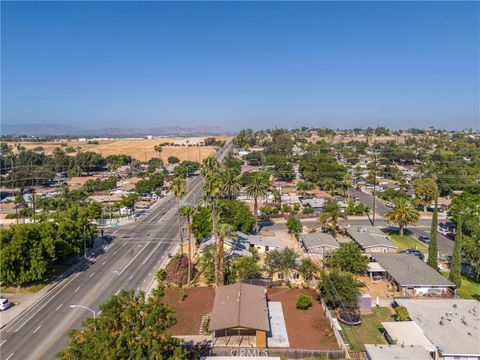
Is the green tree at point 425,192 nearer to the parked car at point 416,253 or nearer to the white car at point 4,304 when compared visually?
the parked car at point 416,253

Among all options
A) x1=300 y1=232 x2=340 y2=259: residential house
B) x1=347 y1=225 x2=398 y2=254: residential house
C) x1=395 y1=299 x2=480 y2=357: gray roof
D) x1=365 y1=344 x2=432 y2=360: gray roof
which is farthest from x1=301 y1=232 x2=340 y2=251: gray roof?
x1=365 y1=344 x2=432 y2=360: gray roof

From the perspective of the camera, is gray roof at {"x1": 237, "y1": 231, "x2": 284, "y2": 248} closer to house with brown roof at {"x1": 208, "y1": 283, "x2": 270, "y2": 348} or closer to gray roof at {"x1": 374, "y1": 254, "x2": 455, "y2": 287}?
gray roof at {"x1": 374, "y1": 254, "x2": 455, "y2": 287}

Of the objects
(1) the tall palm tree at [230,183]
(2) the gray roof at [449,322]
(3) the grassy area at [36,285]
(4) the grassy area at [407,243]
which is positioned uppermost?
(1) the tall palm tree at [230,183]

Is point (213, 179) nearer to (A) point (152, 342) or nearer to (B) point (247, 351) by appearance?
(B) point (247, 351)

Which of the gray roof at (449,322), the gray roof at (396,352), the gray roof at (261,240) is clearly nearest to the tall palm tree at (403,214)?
the gray roof at (261,240)

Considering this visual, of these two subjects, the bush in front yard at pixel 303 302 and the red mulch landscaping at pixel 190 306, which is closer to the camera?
the red mulch landscaping at pixel 190 306

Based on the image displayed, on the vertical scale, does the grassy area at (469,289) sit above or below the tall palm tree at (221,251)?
below

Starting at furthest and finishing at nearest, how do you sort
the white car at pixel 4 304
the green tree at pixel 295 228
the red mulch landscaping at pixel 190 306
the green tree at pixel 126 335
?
the green tree at pixel 295 228 → the white car at pixel 4 304 → the red mulch landscaping at pixel 190 306 → the green tree at pixel 126 335
